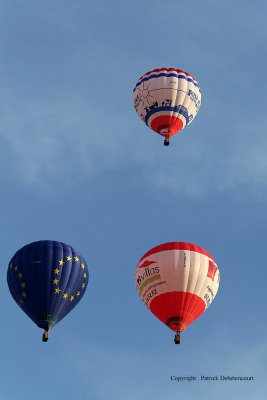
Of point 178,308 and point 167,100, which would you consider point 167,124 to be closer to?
point 167,100

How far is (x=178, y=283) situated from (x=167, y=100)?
465 inches

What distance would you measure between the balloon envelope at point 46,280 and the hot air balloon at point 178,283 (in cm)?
314

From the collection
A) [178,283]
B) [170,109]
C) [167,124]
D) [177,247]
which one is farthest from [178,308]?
[170,109]

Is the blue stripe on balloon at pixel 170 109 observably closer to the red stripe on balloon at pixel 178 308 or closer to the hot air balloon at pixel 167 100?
the hot air balloon at pixel 167 100

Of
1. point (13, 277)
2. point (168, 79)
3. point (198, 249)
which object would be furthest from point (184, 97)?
point (13, 277)

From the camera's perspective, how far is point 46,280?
142 feet

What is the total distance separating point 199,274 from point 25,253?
804cm

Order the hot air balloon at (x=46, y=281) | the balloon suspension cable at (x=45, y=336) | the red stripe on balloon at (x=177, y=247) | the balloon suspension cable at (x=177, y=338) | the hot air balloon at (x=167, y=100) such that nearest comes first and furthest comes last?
1. the balloon suspension cable at (x=177, y=338)
2. the hot air balloon at (x=46, y=281)
3. the balloon suspension cable at (x=45, y=336)
4. the red stripe on balloon at (x=177, y=247)
5. the hot air balloon at (x=167, y=100)

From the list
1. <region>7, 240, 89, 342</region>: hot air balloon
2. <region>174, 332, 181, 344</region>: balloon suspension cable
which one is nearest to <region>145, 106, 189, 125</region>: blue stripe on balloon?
<region>7, 240, 89, 342</region>: hot air balloon

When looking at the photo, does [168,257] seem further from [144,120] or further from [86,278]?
[144,120]

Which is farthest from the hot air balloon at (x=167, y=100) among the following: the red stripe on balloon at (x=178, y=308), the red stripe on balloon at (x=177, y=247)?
the red stripe on balloon at (x=178, y=308)

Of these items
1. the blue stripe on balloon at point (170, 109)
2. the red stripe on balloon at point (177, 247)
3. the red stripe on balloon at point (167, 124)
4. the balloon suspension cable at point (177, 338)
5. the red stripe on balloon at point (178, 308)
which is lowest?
the balloon suspension cable at point (177, 338)

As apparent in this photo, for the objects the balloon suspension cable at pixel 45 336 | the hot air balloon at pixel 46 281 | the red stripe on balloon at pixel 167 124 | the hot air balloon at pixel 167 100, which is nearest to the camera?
the hot air balloon at pixel 46 281

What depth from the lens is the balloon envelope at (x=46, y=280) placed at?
43125 millimetres
